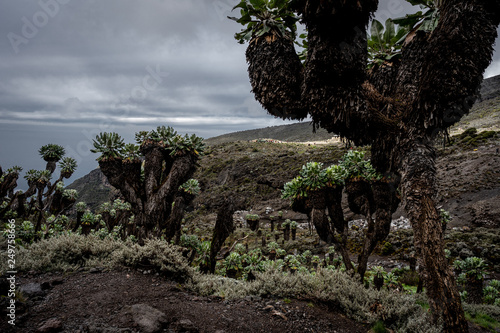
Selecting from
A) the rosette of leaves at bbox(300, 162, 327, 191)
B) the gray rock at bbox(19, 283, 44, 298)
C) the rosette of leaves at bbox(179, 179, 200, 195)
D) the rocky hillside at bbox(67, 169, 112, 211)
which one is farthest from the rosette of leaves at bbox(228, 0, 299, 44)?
the rocky hillside at bbox(67, 169, 112, 211)

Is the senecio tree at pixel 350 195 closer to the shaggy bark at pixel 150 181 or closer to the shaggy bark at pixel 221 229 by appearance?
the shaggy bark at pixel 221 229

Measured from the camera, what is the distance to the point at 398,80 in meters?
5.74

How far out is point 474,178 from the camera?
2414 cm

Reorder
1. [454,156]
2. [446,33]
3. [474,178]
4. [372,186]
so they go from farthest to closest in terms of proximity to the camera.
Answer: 1. [454,156]
2. [474,178]
3. [372,186]
4. [446,33]

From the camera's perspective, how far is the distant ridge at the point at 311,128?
52938 millimetres

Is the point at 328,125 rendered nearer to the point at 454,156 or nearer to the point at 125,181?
the point at 125,181

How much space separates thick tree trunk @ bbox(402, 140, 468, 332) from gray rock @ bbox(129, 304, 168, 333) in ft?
16.5

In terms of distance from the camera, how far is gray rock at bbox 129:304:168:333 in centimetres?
402

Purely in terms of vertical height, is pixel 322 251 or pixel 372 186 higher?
pixel 372 186

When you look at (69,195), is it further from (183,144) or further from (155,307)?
(155,307)

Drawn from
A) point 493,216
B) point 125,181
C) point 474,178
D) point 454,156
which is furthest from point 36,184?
point 454,156

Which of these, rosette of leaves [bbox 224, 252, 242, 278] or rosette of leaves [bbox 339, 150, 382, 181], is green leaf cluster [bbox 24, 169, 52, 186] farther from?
rosette of leaves [bbox 339, 150, 382, 181]

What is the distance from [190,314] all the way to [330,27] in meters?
6.24

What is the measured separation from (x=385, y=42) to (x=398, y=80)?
1.56 metres
